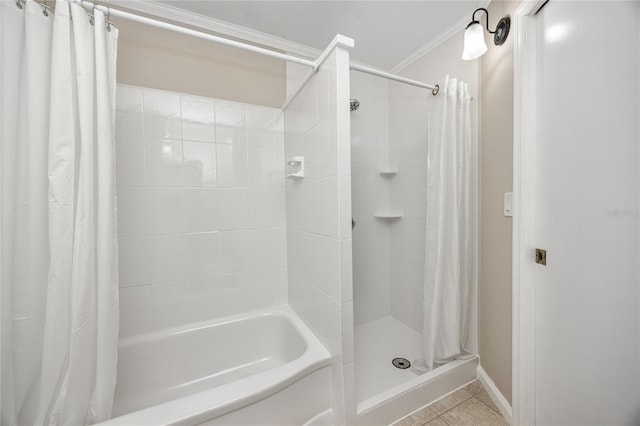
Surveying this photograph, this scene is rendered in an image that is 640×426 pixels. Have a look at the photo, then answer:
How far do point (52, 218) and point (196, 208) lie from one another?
61cm

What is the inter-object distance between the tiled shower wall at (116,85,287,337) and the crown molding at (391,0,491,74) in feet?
3.69

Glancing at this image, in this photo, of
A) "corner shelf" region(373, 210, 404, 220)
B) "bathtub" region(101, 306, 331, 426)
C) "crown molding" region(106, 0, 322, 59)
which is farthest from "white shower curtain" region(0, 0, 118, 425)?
"corner shelf" region(373, 210, 404, 220)

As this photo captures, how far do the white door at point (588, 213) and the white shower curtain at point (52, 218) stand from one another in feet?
5.73

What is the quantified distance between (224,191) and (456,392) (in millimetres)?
1771

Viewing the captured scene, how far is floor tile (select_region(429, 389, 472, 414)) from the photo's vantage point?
121 centimetres

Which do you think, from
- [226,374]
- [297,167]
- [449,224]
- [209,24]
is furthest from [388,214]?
[209,24]

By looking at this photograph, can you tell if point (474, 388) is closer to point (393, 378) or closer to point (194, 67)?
point (393, 378)

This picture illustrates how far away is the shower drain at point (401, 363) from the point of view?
1498 mm

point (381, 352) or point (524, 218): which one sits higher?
point (524, 218)

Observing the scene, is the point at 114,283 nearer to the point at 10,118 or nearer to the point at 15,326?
the point at 15,326

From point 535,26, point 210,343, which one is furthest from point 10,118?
point 535,26

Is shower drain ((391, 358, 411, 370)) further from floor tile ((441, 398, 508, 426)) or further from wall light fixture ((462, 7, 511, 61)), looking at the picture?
wall light fixture ((462, 7, 511, 61))

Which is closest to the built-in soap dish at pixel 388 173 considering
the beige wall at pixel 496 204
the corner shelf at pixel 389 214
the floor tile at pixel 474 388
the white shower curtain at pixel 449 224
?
the corner shelf at pixel 389 214

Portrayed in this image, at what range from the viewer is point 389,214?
1968 millimetres
